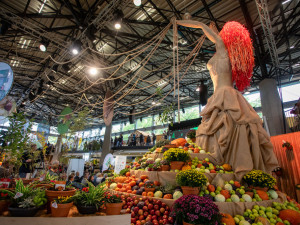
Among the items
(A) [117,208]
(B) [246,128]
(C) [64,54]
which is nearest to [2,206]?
(A) [117,208]

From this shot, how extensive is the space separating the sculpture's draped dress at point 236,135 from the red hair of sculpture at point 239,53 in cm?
34

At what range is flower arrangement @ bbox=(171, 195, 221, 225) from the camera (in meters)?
1.96

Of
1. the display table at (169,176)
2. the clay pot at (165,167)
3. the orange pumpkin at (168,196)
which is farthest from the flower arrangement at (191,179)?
the clay pot at (165,167)

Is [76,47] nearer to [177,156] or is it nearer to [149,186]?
[177,156]

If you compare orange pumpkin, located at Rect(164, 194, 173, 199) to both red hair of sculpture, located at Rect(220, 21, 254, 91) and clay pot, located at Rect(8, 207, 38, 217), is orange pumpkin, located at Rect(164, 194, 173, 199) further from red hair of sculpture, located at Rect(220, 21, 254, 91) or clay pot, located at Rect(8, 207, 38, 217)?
red hair of sculpture, located at Rect(220, 21, 254, 91)

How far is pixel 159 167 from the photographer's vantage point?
3.36m

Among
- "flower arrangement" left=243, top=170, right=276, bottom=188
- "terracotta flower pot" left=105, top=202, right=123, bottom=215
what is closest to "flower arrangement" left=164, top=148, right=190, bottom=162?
"flower arrangement" left=243, top=170, right=276, bottom=188

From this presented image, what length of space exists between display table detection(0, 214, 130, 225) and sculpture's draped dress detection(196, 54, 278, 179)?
2.43 meters

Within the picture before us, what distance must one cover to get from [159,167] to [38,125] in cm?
2538

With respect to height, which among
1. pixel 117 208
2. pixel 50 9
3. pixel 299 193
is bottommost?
pixel 299 193

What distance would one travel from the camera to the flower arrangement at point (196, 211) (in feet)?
6.42

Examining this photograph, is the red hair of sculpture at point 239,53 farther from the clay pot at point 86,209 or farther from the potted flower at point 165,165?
the clay pot at point 86,209

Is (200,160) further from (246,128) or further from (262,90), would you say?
(262,90)

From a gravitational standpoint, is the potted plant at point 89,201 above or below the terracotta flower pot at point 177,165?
below
